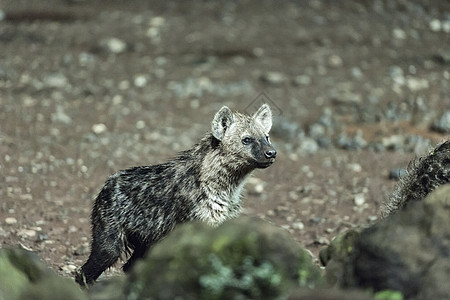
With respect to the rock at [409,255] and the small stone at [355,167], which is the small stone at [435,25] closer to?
the small stone at [355,167]

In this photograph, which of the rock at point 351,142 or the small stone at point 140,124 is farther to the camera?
the small stone at point 140,124

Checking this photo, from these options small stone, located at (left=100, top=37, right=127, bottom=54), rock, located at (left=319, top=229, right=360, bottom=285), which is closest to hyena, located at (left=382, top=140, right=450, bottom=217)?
rock, located at (left=319, top=229, right=360, bottom=285)

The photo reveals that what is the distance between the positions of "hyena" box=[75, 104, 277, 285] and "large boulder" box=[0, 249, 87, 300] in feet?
7.12

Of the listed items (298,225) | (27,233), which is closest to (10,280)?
(27,233)

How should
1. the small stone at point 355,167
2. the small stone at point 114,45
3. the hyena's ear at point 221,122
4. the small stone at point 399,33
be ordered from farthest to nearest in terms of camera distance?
the small stone at point 399,33
the small stone at point 114,45
the small stone at point 355,167
the hyena's ear at point 221,122

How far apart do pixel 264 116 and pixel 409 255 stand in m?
3.23

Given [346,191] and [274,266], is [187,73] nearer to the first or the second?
[346,191]

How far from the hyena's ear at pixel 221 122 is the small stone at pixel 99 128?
5.29 m

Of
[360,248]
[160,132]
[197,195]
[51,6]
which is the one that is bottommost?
[51,6]

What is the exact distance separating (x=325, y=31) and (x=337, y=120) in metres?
3.66

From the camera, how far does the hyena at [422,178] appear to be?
648 centimetres

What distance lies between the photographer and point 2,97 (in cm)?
1314

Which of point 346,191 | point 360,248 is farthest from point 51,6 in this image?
point 360,248

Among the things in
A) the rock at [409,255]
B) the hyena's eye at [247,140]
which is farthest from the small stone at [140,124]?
the rock at [409,255]
